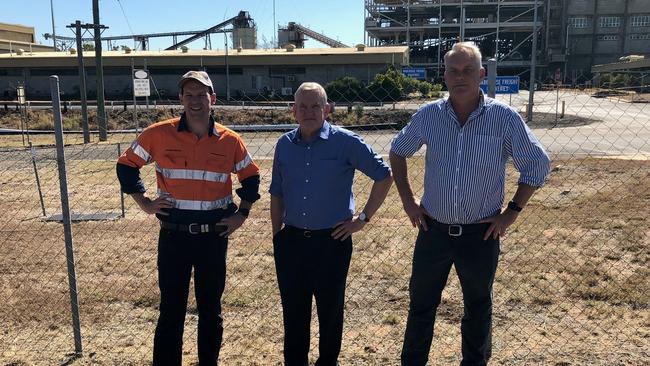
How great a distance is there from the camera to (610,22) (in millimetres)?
80750

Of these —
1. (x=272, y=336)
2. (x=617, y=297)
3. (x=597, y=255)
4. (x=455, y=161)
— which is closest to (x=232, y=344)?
(x=272, y=336)

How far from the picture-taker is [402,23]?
82.6 meters

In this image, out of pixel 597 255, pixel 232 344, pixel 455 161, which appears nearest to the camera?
pixel 455 161

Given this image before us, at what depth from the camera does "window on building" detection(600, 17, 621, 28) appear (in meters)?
80.3

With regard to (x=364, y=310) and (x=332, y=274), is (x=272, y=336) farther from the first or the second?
(x=332, y=274)

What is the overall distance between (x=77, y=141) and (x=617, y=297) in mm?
25384

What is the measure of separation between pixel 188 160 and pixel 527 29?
8477 centimetres

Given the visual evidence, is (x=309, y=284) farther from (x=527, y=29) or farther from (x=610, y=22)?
(x=610, y=22)

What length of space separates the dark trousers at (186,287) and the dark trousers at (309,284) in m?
0.45

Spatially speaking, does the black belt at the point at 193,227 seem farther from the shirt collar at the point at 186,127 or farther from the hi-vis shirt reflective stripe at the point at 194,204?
the shirt collar at the point at 186,127

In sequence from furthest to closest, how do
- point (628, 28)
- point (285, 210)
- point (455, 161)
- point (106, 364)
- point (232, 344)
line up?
point (628, 28) → point (232, 344) → point (106, 364) → point (285, 210) → point (455, 161)

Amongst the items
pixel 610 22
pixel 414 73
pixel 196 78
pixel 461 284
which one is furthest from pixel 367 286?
pixel 610 22

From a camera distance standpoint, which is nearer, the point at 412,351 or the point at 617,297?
the point at 412,351

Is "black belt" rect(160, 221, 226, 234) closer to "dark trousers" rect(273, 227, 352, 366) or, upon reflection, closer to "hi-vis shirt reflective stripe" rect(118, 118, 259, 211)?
"hi-vis shirt reflective stripe" rect(118, 118, 259, 211)
